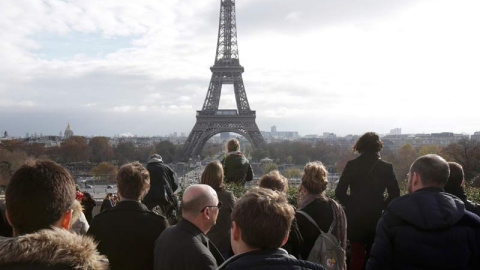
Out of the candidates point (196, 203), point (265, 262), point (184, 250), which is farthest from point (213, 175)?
point (265, 262)

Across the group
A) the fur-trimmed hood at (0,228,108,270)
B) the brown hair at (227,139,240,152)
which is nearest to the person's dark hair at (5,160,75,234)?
the fur-trimmed hood at (0,228,108,270)

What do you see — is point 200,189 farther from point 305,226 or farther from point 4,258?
point 4,258

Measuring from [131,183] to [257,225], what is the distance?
1832mm

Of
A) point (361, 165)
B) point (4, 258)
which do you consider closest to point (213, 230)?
point (361, 165)

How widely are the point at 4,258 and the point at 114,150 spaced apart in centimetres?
6857

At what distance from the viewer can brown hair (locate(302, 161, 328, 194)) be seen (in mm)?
4359

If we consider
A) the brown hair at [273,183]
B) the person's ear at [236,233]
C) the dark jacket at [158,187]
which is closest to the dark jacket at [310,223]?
the brown hair at [273,183]

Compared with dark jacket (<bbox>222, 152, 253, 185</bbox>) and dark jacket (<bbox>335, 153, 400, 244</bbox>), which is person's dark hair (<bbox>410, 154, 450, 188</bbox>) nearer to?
dark jacket (<bbox>335, 153, 400, 244</bbox>)

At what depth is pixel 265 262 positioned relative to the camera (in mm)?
2480

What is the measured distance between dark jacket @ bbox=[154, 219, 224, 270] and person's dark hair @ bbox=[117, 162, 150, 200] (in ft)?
2.17

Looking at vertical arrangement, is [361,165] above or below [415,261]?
above

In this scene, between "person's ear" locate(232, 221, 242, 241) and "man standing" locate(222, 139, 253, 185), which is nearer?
"person's ear" locate(232, 221, 242, 241)

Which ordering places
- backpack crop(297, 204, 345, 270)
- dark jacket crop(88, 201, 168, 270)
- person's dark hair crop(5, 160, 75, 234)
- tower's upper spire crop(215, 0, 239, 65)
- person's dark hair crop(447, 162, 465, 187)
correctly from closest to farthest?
A: person's dark hair crop(5, 160, 75, 234) < dark jacket crop(88, 201, 168, 270) < backpack crop(297, 204, 345, 270) < person's dark hair crop(447, 162, 465, 187) < tower's upper spire crop(215, 0, 239, 65)

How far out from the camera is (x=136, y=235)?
13.0ft
